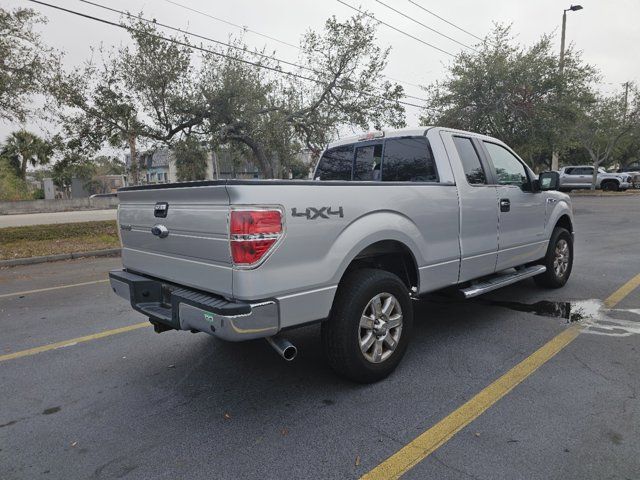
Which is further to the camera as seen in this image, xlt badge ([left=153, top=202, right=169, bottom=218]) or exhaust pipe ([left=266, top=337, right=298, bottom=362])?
xlt badge ([left=153, top=202, right=169, bottom=218])

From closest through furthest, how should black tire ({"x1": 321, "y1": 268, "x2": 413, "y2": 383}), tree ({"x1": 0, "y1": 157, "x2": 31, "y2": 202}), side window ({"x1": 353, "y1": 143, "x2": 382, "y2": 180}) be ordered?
black tire ({"x1": 321, "y1": 268, "x2": 413, "y2": 383})
side window ({"x1": 353, "y1": 143, "x2": 382, "y2": 180})
tree ({"x1": 0, "y1": 157, "x2": 31, "y2": 202})

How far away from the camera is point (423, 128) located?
4340 millimetres

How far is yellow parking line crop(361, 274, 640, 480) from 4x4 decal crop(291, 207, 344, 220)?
57.6 inches

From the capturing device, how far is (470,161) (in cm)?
452

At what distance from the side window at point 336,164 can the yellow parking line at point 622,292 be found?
3.44 metres

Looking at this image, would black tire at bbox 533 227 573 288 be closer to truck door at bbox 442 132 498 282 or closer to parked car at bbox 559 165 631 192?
truck door at bbox 442 132 498 282

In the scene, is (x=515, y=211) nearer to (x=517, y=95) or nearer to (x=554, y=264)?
(x=554, y=264)

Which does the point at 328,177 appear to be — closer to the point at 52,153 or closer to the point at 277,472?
the point at 277,472

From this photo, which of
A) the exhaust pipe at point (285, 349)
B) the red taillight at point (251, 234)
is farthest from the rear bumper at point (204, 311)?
the red taillight at point (251, 234)

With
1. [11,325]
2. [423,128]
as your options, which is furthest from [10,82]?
[423,128]

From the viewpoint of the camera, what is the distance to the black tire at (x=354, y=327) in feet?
10.3

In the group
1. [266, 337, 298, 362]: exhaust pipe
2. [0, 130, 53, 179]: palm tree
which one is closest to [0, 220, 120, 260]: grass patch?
[266, 337, 298, 362]: exhaust pipe

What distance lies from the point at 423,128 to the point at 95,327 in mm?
4011

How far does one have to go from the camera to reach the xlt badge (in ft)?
10.7
